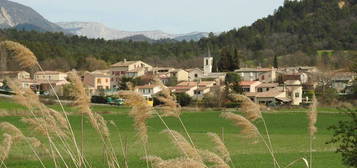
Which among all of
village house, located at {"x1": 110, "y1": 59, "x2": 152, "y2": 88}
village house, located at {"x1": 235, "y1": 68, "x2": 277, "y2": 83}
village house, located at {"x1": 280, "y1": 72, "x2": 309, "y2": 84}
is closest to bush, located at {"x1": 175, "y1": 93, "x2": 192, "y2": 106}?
village house, located at {"x1": 280, "y1": 72, "x2": 309, "y2": 84}

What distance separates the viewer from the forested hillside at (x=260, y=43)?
453 ft

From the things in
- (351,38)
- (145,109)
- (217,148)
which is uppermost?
(351,38)

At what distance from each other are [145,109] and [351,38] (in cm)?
15779

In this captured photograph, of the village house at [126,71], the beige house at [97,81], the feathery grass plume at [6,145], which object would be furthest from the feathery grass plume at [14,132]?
the village house at [126,71]

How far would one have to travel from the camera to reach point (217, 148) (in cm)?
483

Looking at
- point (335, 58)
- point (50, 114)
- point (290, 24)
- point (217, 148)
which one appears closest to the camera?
Answer: point (217, 148)

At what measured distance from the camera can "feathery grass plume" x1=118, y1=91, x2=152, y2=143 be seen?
16.6 ft

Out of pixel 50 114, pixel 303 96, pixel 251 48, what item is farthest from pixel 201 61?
pixel 50 114

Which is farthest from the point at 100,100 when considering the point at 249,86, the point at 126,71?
the point at 126,71

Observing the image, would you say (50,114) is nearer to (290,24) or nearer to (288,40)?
(288,40)

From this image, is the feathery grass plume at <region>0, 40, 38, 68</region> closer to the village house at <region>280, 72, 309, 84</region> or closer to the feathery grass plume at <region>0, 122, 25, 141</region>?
the feathery grass plume at <region>0, 122, 25, 141</region>

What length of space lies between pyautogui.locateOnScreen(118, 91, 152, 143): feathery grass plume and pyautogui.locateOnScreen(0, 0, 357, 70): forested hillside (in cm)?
12009

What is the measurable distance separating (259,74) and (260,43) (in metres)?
62.4

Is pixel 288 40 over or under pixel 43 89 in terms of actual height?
over
